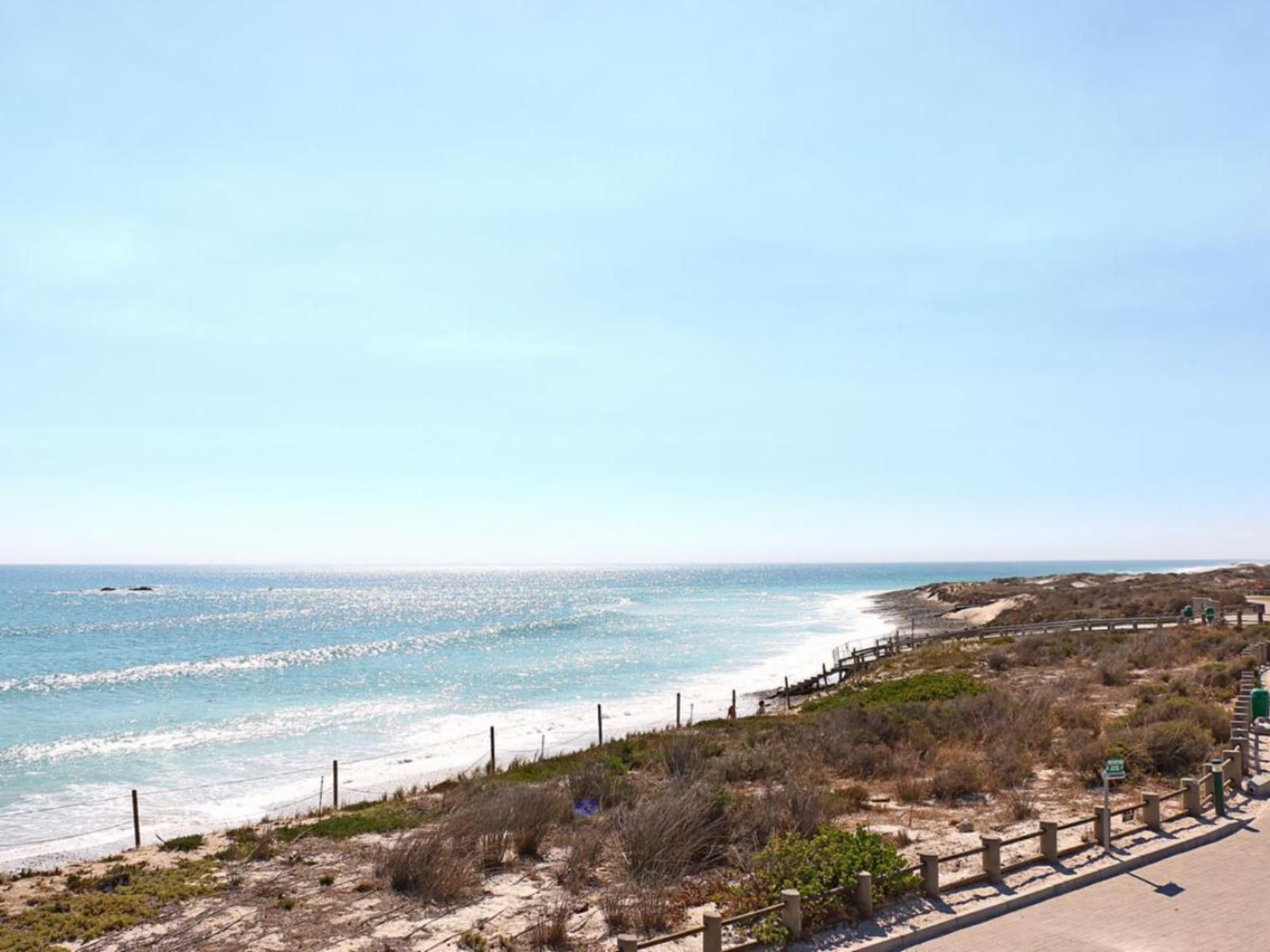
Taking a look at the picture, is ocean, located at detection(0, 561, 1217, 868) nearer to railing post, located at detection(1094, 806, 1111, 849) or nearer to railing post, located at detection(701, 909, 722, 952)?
railing post, located at detection(701, 909, 722, 952)

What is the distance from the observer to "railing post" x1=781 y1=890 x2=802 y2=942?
31.6 feet

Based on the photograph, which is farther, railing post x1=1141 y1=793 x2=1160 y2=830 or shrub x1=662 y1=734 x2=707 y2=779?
shrub x1=662 y1=734 x2=707 y2=779

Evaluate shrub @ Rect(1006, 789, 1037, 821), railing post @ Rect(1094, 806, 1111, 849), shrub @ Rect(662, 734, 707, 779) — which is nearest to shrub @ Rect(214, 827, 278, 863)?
shrub @ Rect(662, 734, 707, 779)

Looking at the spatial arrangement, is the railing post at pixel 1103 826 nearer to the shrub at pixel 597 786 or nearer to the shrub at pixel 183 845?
the shrub at pixel 597 786

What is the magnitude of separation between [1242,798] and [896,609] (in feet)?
296

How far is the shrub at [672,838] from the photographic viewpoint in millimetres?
12539

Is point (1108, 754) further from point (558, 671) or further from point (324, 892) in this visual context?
point (558, 671)

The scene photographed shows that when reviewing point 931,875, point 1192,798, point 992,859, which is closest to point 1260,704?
point 1192,798

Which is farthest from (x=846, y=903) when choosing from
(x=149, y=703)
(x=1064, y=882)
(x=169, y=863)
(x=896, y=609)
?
(x=896, y=609)

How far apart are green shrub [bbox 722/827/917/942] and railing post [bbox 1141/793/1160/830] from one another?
16.7ft

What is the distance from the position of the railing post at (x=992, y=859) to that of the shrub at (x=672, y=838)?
376 cm

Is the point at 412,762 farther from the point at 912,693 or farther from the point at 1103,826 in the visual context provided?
the point at 1103,826

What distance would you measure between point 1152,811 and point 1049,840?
265 cm

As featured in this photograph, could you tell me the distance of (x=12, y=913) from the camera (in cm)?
1280
